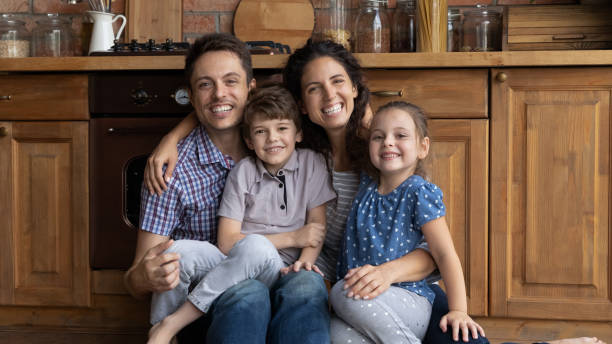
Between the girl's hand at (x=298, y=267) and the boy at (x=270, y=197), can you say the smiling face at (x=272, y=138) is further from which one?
the girl's hand at (x=298, y=267)

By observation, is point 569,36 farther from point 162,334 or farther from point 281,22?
point 162,334

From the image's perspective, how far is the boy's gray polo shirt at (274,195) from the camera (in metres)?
1.48

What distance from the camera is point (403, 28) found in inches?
84.6

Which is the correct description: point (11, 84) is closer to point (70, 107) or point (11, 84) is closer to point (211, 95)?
point (70, 107)

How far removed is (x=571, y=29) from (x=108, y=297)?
1712 mm

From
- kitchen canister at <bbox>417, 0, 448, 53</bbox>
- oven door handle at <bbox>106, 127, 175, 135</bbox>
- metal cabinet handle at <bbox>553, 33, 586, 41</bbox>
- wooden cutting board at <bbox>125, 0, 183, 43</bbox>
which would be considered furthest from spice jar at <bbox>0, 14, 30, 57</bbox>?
metal cabinet handle at <bbox>553, 33, 586, 41</bbox>

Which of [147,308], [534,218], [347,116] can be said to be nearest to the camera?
[347,116]

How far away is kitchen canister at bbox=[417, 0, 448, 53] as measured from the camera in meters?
1.94

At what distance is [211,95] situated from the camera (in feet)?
4.98

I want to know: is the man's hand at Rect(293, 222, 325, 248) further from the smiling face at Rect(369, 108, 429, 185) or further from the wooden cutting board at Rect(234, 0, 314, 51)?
the wooden cutting board at Rect(234, 0, 314, 51)

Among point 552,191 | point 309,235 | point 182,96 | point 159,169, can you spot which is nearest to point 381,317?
point 309,235

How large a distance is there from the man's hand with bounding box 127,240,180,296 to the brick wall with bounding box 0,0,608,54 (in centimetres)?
120

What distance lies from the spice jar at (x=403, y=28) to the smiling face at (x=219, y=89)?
790mm

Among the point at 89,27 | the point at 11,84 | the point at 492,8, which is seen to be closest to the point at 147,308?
the point at 11,84
